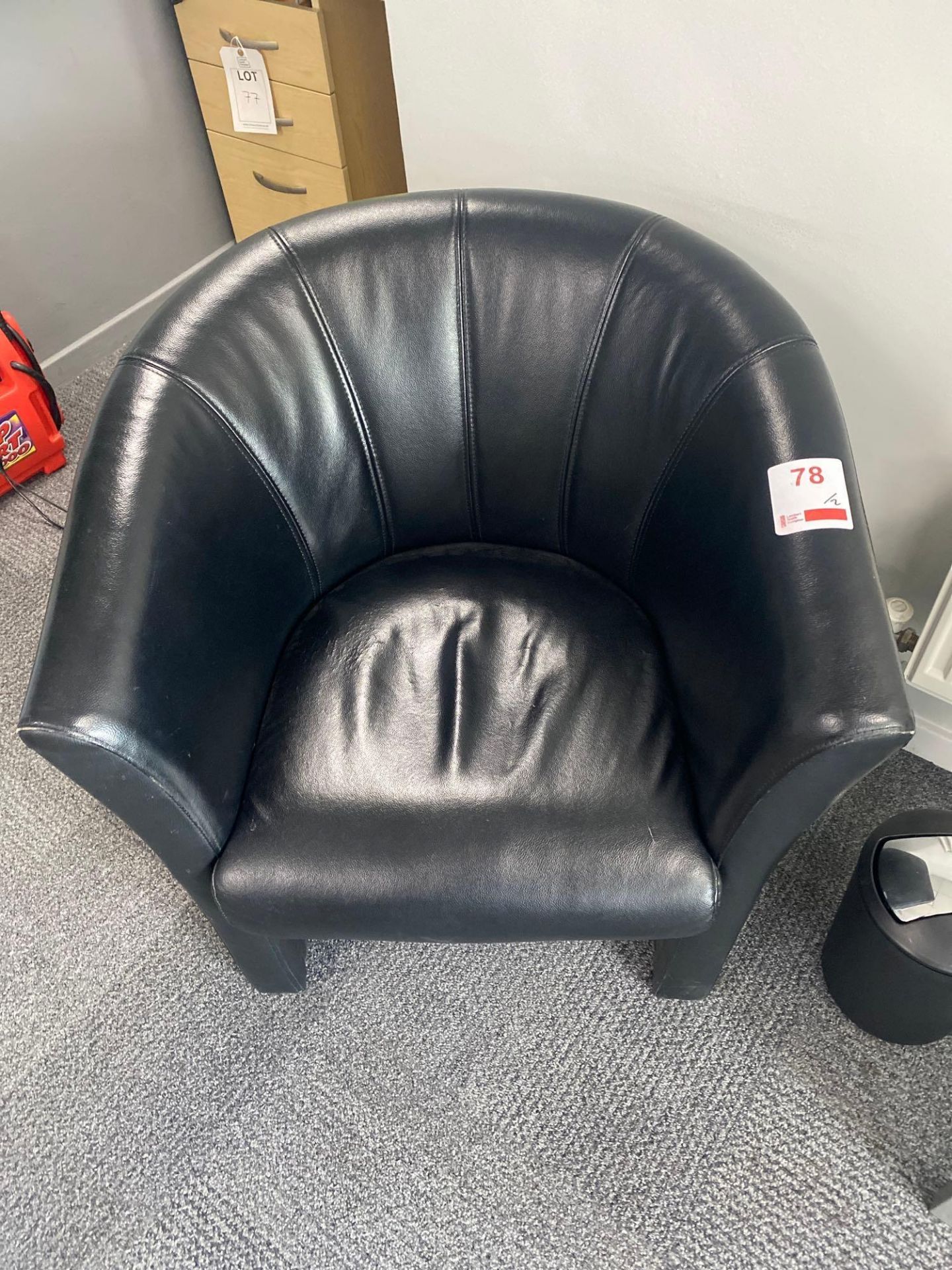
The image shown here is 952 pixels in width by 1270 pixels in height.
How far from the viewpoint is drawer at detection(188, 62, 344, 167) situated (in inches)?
66.3

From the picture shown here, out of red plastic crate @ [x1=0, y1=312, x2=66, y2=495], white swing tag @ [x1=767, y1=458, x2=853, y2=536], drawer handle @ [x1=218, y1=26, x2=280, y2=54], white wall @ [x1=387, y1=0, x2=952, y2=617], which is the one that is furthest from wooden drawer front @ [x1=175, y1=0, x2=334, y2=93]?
white swing tag @ [x1=767, y1=458, x2=853, y2=536]

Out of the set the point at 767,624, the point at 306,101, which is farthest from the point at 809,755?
the point at 306,101

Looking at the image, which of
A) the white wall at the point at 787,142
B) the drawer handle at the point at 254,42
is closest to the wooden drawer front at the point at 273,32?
the drawer handle at the point at 254,42

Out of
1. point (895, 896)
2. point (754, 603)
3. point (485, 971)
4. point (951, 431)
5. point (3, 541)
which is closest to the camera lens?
point (754, 603)

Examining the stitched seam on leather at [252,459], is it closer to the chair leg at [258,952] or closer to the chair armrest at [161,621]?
the chair armrest at [161,621]

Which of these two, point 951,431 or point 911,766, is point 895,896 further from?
point 951,431

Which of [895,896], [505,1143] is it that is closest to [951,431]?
[895,896]

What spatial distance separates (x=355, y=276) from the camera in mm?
1030

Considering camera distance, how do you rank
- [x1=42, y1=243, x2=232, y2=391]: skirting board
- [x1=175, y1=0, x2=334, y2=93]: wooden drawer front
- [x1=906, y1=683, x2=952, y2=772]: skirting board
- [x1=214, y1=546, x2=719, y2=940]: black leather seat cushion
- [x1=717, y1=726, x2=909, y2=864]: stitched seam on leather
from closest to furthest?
[x1=717, y1=726, x2=909, y2=864]: stitched seam on leather
[x1=214, y1=546, x2=719, y2=940]: black leather seat cushion
[x1=906, y1=683, x2=952, y2=772]: skirting board
[x1=175, y1=0, x2=334, y2=93]: wooden drawer front
[x1=42, y1=243, x2=232, y2=391]: skirting board

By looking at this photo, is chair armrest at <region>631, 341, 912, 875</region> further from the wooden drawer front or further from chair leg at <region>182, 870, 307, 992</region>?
the wooden drawer front

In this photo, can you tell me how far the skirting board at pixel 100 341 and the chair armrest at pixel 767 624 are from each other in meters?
1.45

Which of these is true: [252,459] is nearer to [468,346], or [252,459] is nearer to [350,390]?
[350,390]

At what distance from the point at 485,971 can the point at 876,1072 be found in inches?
19.6

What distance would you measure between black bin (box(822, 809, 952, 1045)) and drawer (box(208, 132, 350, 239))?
5.05 ft
